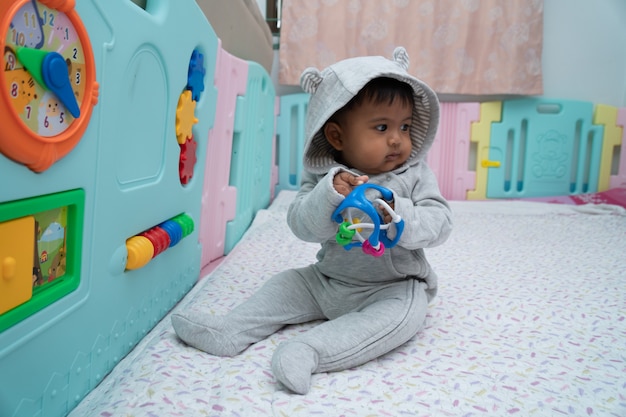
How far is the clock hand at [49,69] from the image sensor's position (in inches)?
16.6

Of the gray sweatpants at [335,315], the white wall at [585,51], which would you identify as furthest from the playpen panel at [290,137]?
the gray sweatpants at [335,315]

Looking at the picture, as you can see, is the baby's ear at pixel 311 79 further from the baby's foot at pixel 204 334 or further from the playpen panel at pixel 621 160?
the playpen panel at pixel 621 160

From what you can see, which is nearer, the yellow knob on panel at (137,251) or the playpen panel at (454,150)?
the yellow knob on panel at (137,251)

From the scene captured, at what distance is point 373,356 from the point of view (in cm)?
68

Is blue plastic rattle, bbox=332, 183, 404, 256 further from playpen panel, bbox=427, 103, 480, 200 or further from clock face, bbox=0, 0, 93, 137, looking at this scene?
playpen panel, bbox=427, 103, 480, 200

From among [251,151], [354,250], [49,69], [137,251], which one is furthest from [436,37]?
[49,69]

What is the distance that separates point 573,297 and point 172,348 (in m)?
0.76

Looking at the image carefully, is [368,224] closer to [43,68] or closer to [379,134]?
[379,134]

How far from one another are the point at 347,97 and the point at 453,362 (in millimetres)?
421

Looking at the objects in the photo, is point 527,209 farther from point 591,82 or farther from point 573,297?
point 573,297

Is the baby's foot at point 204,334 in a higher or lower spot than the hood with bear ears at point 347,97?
lower

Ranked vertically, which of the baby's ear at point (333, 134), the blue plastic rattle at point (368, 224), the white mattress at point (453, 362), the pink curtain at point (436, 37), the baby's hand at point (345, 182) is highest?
the pink curtain at point (436, 37)

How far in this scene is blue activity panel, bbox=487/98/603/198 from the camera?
2250 millimetres

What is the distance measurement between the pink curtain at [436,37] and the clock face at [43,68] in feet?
5.86
